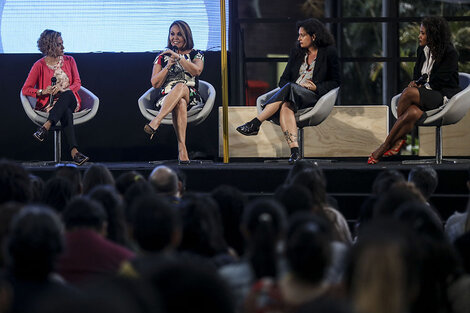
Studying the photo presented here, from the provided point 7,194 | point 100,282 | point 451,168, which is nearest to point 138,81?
point 451,168

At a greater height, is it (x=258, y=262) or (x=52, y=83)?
(x=52, y=83)

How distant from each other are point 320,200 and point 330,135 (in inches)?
157

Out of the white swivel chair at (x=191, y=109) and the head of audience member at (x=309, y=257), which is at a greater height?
the white swivel chair at (x=191, y=109)

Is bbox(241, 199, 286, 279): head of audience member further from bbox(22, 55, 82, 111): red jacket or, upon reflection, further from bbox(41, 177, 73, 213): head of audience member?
bbox(22, 55, 82, 111): red jacket

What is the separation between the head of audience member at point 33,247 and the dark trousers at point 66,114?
459 cm

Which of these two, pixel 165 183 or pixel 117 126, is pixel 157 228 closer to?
pixel 165 183

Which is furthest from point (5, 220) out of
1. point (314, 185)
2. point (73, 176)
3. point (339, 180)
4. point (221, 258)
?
point (339, 180)

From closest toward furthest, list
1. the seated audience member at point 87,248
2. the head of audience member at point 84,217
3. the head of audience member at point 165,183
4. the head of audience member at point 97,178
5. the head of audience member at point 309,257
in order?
the head of audience member at point 309,257 → the seated audience member at point 87,248 → the head of audience member at point 84,217 → the head of audience member at point 165,183 → the head of audience member at point 97,178

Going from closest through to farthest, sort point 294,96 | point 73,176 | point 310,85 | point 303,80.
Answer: point 73,176, point 294,96, point 310,85, point 303,80

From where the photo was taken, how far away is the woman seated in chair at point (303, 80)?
21.2 feet

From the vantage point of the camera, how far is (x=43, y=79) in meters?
6.94

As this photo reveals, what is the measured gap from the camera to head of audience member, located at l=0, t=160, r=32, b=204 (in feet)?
11.7

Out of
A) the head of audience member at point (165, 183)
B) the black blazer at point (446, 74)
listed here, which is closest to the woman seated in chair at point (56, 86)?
the head of audience member at point (165, 183)

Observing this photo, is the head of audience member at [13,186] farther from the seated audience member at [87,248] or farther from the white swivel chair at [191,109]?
the white swivel chair at [191,109]
